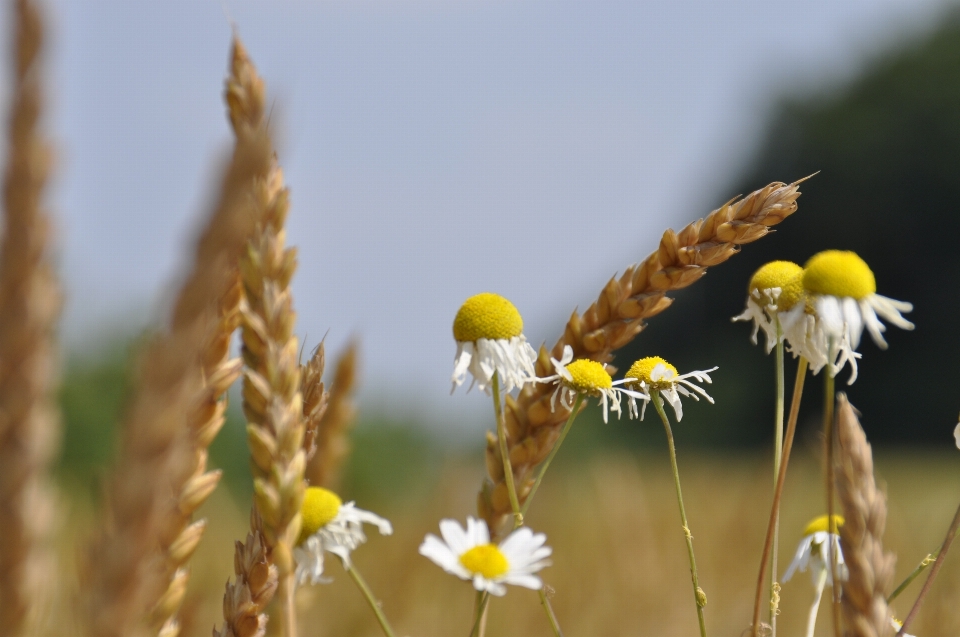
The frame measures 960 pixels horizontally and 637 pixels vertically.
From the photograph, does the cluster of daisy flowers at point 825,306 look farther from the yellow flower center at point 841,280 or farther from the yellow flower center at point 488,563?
the yellow flower center at point 488,563

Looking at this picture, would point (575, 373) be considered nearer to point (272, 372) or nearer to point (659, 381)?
point (659, 381)

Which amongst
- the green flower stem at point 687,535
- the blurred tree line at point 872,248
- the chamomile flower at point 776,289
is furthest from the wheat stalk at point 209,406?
the blurred tree line at point 872,248

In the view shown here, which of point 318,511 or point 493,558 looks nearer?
point 493,558

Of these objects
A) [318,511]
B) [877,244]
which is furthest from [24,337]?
[877,244]

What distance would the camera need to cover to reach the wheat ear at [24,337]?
282 millimetres

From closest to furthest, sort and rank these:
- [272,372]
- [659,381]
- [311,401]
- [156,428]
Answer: [156,428] < [272,372] < [311,401] < [659,381]

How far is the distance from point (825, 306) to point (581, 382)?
21 centimetres

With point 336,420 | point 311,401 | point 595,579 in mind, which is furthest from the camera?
point 595,579

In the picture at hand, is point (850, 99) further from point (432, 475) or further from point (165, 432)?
point (165, 432)

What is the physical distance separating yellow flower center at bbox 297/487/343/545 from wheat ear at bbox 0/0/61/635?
17.2 inches

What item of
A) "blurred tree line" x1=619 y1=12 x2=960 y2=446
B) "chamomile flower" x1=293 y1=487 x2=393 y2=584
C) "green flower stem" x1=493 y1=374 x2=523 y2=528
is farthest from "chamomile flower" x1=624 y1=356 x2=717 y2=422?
"blurred tree line" x1=619 y1=12 x2=960 y2=446

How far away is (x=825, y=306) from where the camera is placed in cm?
63

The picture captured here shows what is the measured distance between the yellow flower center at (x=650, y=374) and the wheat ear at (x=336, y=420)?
39 cm

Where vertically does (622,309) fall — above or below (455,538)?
above
